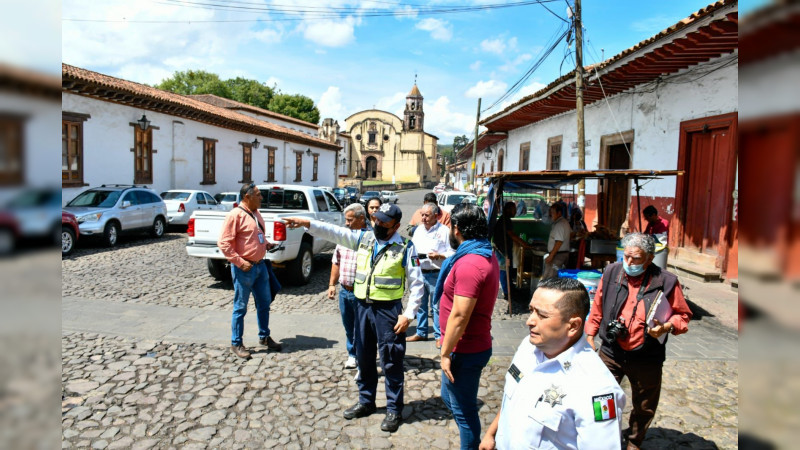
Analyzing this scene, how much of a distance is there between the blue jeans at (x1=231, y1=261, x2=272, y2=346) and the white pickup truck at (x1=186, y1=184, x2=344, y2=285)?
1852 millimetres

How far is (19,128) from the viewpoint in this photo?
71cm

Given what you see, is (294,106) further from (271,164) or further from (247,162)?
(247,162)

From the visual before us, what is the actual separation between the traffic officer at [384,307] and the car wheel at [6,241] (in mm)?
3308

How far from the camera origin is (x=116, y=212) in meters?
12.6

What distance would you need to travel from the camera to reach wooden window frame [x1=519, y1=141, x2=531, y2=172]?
65.5 feet

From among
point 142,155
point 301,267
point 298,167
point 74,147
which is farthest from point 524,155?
point 298,167

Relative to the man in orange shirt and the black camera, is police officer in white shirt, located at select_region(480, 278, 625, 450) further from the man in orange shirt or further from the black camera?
the man in orange shirt

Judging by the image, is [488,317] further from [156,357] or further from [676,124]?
[676,124]

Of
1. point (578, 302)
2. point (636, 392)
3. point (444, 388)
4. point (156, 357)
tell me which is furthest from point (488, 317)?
point (156, 357)

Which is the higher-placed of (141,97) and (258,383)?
(141,97)

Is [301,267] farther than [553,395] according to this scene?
Yes

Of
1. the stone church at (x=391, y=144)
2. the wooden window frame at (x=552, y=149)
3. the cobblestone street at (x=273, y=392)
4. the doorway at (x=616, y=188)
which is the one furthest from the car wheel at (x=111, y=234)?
the stone church at (x=391, y=144)

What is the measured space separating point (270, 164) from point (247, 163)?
8.60ft

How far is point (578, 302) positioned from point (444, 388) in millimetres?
1296
